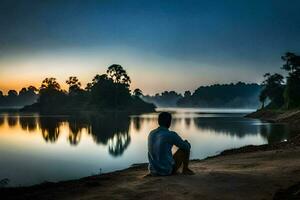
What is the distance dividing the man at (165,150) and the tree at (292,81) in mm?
85255

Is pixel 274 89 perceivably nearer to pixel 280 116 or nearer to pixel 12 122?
pixel 280 116

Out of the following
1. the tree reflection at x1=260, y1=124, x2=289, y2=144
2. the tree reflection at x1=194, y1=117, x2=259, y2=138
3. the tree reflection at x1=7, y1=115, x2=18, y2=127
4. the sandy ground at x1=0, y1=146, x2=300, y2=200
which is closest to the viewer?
the sandy ground at x1=0, y1=146, x2=300, y2=200

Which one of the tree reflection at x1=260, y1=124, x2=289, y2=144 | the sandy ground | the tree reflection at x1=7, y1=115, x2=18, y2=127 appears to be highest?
the sandy ground

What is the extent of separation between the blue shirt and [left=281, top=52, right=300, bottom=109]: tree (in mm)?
85375

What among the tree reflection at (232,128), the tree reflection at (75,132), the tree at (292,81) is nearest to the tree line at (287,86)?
the tree at (292,81)

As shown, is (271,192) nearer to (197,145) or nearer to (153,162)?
(153,162)

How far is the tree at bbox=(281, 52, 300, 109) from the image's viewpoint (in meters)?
90.5

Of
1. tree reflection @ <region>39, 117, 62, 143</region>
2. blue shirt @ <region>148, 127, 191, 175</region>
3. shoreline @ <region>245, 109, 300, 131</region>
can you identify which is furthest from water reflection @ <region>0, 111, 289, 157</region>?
blue shirt @ <region>148, 127, 191, 175</region>

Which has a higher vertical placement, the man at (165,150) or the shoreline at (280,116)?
the man at (165,150)

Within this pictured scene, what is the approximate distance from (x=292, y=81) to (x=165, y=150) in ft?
292

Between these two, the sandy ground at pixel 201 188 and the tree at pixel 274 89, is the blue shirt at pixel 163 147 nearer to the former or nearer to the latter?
the sandy ground at pixel 201 188

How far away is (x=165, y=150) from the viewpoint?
11.1m

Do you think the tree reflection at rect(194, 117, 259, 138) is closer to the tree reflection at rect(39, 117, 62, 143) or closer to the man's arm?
the tree reflection at rect(39, 117, 62, 143)

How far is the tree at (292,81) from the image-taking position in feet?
297
